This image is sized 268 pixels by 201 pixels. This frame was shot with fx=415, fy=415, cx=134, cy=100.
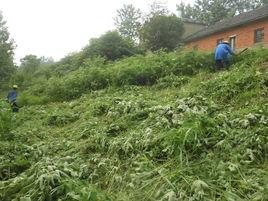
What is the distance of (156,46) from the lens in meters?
28.5

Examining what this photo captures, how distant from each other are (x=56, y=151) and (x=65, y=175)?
2256mm

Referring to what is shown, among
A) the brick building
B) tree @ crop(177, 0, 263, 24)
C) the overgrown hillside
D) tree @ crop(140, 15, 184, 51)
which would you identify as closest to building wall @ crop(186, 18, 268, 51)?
the brick building

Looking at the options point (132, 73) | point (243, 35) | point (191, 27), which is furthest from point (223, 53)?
point (191, 27)

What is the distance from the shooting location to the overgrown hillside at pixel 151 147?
5.31 metres

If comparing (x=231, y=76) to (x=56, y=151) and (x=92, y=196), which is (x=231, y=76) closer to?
(x=56, y=151)

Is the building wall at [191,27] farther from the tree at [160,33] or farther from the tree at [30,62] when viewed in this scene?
the tree at [30,62]

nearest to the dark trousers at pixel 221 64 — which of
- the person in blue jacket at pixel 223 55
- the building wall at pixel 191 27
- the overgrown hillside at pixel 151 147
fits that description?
the person in blue jacket at pixel 223 55

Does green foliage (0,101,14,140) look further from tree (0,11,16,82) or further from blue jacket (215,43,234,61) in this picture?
tree (0,11,16,82)

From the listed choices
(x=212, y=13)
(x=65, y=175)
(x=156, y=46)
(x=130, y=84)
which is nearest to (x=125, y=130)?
(x=65, y=175)

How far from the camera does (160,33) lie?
28.3 meters

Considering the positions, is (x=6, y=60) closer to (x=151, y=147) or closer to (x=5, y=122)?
(x=5, y=122)

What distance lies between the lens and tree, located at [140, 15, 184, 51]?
1117 inches

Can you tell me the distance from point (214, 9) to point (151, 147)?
4817cm

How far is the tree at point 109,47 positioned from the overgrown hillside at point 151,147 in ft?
35.9
